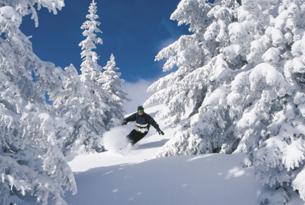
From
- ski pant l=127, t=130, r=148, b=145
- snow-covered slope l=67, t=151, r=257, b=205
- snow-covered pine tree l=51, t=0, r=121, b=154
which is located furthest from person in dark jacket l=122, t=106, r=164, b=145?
snow-covered pine tree l=51, t=0, r=121, b=154

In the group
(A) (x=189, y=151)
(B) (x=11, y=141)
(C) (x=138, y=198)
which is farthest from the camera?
(A) (x=189, y=151)

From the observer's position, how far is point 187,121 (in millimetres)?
18703

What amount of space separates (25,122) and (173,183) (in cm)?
641

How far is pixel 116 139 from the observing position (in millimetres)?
22578

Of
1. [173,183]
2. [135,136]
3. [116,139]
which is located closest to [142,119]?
[135,136]

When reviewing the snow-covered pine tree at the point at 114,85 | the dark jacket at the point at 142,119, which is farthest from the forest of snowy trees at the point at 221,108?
the snow-covered pine tree at the point at 114,85

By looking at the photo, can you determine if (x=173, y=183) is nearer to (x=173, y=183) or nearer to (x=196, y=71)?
(x=173, y=183)

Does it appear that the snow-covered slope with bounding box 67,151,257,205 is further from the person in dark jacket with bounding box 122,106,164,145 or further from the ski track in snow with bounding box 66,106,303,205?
the person in dark jacket with bounding box 122,106,164,145

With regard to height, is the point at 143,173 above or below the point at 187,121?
below

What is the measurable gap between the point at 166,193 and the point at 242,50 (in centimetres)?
515

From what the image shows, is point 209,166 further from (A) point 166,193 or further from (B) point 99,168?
(B) point 99,168

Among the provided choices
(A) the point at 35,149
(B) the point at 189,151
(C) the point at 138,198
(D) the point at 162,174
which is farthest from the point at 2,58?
(B) the point at 189,151

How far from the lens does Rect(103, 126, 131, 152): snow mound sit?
21891 millimetres

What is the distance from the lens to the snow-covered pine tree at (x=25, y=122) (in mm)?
9500
